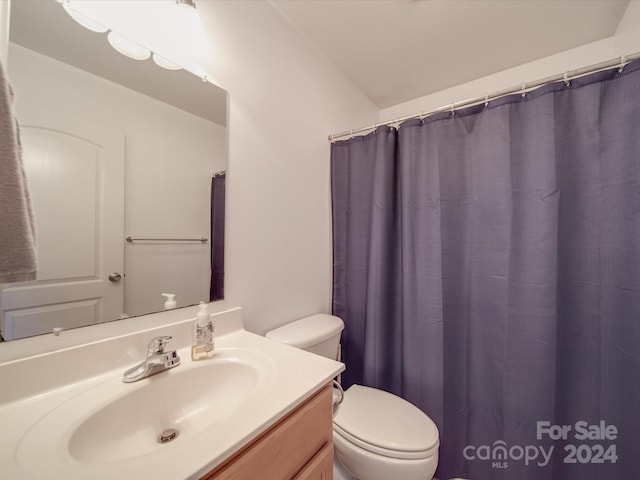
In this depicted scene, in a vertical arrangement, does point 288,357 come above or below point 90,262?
below

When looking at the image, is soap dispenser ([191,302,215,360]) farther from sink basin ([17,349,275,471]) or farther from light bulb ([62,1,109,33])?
light bulb ([62,1,109,33])

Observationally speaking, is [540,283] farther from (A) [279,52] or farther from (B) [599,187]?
(A) [279,52]

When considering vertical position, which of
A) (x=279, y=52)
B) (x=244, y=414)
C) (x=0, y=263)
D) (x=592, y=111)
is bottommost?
(x=244, y=414)

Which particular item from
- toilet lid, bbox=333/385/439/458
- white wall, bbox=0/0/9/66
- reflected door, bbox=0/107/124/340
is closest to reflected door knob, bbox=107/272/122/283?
reflected door, bbox=0/107/124/340

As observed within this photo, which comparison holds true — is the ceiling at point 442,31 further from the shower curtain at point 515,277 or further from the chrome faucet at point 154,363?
the chrome faucet at point 154,363

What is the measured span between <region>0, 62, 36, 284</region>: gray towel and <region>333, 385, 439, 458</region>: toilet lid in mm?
1087

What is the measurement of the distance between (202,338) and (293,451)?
1.35 feet

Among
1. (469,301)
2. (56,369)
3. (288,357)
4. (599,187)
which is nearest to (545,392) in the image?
(469,301)

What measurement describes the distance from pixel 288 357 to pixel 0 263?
2.10ft

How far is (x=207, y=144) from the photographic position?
937 millimetres

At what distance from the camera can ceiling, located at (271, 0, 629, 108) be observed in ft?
3.85

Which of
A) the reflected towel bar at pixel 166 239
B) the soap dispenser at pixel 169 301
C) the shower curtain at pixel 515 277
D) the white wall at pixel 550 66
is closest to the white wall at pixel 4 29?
the reflected towel bar at pixel 166 239

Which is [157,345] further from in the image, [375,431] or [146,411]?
[375,431]

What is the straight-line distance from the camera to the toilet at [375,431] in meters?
0.87
